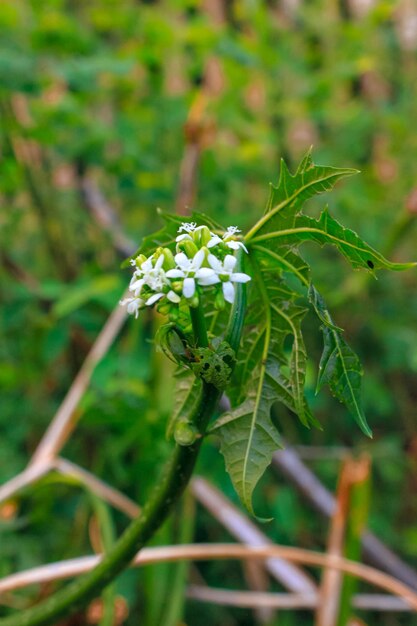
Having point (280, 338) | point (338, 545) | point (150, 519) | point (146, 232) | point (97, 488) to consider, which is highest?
point (280, 338)

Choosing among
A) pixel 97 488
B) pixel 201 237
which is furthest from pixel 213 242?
pixel 97 488

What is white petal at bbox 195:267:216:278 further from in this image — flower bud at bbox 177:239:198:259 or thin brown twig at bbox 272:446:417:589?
thin brown twig at bbox 272:446:417:589

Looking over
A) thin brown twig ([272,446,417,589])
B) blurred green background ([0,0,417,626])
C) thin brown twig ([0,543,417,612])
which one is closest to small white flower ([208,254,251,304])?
thin brown twig ([0,543,417,612])

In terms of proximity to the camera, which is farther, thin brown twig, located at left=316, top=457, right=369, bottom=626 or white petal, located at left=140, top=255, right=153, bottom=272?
thin brown twig, located at left=316, top=457, right=369, bottom=626

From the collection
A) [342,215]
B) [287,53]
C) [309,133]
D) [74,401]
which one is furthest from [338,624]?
[309,133]

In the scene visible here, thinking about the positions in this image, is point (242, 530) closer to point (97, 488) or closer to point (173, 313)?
point (97, 488)

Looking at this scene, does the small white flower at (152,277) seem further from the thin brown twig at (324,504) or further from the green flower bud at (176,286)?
the thin brown twig at (324,504)

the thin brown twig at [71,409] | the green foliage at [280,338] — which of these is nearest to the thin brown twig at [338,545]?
the thin brown twig at [71,409]

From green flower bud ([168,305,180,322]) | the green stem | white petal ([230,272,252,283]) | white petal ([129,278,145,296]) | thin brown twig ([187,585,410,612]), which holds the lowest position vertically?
thin brown twig ([187,585,410,612])
